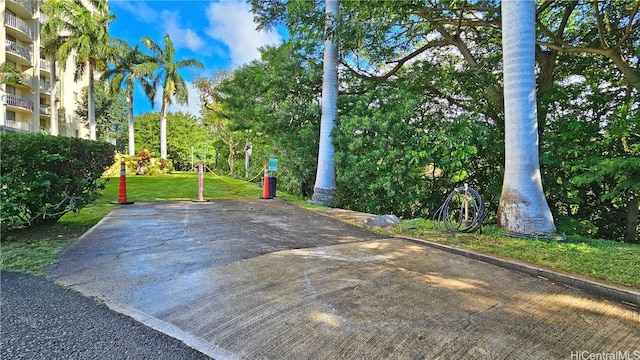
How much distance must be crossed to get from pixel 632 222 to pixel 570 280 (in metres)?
7.54

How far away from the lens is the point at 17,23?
25781 millimetres

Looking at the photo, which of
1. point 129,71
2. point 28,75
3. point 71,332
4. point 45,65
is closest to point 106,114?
point 45,65

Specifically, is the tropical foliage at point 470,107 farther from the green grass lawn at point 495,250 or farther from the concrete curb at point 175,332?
the concrete curb at point 175,332

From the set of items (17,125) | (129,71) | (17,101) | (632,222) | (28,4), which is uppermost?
(28,4)

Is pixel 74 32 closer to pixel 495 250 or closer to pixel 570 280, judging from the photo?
pixel 495 250

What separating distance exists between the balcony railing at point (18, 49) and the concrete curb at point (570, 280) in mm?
34453

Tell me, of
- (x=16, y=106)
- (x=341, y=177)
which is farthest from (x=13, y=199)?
(x=16, y=106)

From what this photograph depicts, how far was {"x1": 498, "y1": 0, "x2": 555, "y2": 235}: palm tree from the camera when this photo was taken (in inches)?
195

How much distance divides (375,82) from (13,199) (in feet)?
29.5

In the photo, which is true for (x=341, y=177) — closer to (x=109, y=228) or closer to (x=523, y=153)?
(x=523, y=153)

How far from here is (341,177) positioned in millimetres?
9164

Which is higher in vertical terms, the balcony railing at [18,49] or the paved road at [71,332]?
the balcony railing at [18,49]

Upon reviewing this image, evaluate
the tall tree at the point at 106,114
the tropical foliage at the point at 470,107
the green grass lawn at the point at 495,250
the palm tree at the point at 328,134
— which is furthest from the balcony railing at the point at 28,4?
the green grass lawn at the point at 495,250

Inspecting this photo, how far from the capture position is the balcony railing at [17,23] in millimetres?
24859
